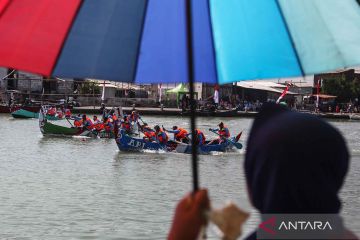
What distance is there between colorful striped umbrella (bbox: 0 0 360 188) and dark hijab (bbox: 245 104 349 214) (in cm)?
84

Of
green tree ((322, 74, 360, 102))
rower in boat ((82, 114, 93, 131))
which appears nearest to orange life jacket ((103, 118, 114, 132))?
rower in boat ((82, 114, 93, 131))

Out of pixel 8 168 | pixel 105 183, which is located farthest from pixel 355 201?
pixel 8 168

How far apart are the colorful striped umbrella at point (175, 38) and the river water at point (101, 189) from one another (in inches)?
39.9

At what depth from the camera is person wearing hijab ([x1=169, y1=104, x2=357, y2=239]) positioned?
6.55 ft

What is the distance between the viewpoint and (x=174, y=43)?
9.87 ft

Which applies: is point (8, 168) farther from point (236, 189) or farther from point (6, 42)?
point (6, 42)

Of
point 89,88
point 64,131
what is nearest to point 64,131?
point 64,131

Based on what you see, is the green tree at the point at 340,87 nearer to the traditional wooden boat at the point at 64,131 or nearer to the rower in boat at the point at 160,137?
the traditional wooden boat at the point at 64,131

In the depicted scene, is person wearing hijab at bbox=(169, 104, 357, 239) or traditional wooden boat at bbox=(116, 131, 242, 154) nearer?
person wearing hijab at bbox=(169, 104, 357, 239)

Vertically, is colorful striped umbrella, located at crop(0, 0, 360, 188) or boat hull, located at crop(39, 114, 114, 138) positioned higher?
colorful striped umbrella, located at crop(0, 0, 360, 188)

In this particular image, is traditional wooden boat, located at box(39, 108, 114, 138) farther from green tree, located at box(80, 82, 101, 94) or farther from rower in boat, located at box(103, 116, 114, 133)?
green tree, located at box(80, 82, 101, 94)

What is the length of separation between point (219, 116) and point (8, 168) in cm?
3235

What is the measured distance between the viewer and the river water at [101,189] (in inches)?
444

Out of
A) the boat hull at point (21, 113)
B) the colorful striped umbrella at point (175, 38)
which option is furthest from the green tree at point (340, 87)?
the colorful striped umbrella at point (175, 38)
